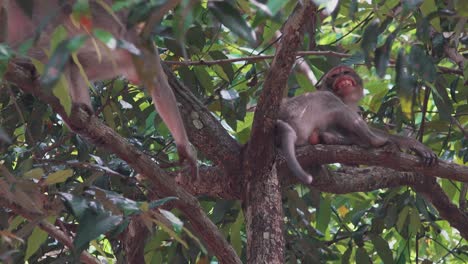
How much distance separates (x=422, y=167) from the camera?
4.43m

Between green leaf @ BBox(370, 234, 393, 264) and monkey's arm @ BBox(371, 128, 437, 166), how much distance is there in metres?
0.56

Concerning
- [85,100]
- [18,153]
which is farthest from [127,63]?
[18,153]

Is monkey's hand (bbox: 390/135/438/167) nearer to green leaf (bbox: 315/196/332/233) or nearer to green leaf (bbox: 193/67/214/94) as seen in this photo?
green leaf (bbox: 315/196/332/233)

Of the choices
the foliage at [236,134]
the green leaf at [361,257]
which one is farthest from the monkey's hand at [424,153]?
the green leaf at [361,257]

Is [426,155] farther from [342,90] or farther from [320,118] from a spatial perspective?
[342,90]

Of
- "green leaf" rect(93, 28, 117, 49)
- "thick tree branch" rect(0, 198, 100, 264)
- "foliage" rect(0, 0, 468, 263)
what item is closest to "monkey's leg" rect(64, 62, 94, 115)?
"foliage" rect(0, 0, 468, 263)

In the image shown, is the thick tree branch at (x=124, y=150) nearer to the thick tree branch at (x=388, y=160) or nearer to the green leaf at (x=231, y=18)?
the thick tree branch at (x=388, y=160)

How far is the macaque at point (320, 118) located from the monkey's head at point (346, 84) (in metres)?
0.26

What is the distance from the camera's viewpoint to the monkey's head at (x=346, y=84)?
620 cm

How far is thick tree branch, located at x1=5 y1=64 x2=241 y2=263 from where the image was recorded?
3541mm

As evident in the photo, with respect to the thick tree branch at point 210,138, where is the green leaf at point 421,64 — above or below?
below

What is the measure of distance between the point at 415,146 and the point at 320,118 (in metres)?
1.00

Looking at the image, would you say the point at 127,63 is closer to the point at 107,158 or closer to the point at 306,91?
the point at 107,158

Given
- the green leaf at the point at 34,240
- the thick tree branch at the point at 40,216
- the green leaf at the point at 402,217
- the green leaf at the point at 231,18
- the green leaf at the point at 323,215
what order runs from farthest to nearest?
the green leaf at the point at 323,215
the green leaf at the point at 402,217
the green leaf at the point at 34,240
the thick tree branch at the point at 40,216
the green leaf at the point at 231,18
